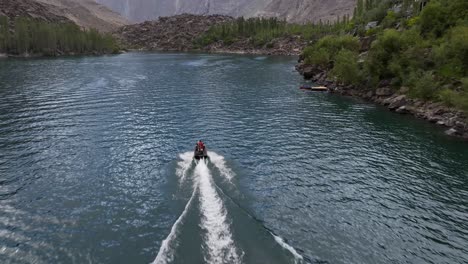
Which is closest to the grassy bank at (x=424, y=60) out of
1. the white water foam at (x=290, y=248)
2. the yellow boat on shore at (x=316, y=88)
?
the yellow boat on shore at (x=316, y=88)

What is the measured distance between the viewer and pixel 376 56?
8819cm

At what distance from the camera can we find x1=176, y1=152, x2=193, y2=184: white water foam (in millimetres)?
44338

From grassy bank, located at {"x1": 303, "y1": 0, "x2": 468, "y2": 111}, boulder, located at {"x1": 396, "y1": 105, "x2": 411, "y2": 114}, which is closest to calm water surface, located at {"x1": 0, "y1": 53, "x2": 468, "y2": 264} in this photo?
boulder, located at {"x1": 396, "y1": 105, "x2": 411, "y2": 114}

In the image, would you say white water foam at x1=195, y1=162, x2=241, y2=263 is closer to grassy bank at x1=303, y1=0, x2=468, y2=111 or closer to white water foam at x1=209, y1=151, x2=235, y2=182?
white water foam at x1=209, y1=151, x2=235, y2=182

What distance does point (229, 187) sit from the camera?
1634 inches

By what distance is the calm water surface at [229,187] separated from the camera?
101ft

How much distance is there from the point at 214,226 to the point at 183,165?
54.2 ft

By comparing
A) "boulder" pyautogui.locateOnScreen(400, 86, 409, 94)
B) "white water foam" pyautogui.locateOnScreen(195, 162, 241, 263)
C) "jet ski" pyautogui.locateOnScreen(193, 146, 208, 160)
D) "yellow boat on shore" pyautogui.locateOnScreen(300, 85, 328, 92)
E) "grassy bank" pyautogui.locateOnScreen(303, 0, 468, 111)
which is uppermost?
"grassy bank" pyautogui.locateOnScreen(303, 0, 468, 111)

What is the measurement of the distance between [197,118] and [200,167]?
28.7 metres

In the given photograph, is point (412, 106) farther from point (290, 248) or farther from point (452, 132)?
point (290, 248)

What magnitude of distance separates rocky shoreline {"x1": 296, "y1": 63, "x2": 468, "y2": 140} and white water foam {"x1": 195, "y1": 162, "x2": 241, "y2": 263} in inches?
1880

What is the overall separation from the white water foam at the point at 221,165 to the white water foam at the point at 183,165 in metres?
3.26

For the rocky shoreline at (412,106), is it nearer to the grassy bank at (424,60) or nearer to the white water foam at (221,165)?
the grassy bank at (424,60)

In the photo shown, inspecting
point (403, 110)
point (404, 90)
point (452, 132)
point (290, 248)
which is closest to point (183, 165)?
point (290, 248)
